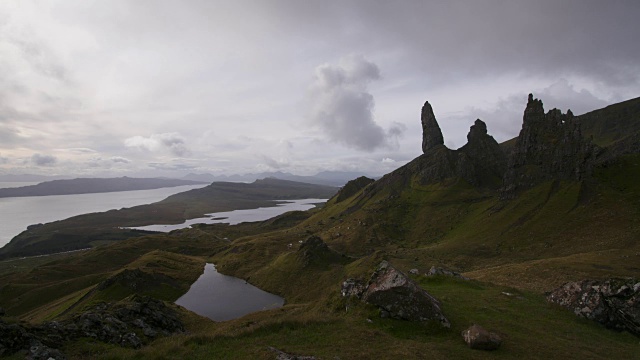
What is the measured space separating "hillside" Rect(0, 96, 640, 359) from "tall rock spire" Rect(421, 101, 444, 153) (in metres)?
0.69

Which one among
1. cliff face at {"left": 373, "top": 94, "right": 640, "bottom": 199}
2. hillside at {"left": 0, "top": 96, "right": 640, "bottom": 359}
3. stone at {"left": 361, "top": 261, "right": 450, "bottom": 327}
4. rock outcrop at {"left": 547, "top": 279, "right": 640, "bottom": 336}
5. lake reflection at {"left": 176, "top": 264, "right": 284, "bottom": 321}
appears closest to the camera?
hillside at {"left": 0, "top": 96, "right": 640, "bottom": 359}

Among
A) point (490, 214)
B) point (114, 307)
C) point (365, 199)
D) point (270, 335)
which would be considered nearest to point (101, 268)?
point (114, 307)

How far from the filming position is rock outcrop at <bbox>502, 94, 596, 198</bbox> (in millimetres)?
87688

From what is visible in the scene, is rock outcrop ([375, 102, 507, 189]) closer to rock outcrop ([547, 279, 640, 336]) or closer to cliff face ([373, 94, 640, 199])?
cliff face ([373, 94, 640, 199])

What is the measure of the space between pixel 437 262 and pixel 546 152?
55267mm

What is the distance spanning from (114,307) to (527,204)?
96.0 meters

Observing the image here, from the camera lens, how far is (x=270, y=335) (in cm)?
2397

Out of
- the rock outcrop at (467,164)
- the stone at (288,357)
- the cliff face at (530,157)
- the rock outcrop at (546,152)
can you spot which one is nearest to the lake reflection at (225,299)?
the stone at (288,357)

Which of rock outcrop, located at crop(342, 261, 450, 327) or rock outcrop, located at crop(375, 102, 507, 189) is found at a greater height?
rock outcrop, located at crop(375, 102, 507, 189)

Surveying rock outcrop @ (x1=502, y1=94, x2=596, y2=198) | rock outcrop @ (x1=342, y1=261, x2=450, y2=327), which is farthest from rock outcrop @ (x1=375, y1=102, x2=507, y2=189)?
rock outcrop @ (x1=342, y1=261, x2=450, y2=327)

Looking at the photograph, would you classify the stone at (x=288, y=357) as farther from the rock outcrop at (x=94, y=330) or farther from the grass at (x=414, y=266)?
the rock outcrop at (x=94, y=330)

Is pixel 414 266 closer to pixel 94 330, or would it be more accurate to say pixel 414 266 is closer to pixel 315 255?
pixel 315 255

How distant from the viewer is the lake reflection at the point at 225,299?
68.7m

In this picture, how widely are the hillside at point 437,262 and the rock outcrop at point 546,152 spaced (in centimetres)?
34
